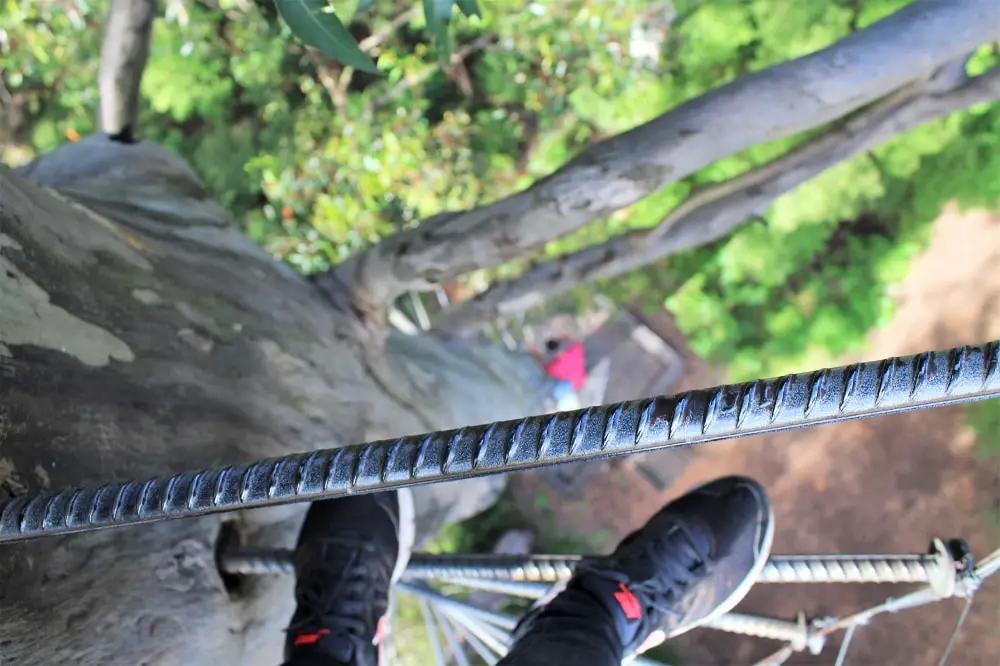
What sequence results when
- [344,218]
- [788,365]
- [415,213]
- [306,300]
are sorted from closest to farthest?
A: [306,300] < [344,218] < [415,213] < [788,365]

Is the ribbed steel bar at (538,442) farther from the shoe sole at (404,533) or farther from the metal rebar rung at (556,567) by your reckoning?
the shoe sole at (404,533)

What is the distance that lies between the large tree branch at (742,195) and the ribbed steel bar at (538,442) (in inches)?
31.4

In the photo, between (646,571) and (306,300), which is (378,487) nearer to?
(646,571)

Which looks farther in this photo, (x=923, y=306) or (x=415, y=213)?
(x=923, y=306)

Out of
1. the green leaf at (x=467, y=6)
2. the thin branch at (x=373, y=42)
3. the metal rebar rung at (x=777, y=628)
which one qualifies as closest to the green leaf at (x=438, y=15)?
the green leaf at (x=467, y=6)

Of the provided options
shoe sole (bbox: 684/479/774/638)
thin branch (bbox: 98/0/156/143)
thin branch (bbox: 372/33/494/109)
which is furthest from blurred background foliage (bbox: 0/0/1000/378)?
shoe sole (bbox: 684/479/774/638)

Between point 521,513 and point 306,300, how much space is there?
5.20ft

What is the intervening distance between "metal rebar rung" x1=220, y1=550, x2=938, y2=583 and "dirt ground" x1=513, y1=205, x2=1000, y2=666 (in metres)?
1.62

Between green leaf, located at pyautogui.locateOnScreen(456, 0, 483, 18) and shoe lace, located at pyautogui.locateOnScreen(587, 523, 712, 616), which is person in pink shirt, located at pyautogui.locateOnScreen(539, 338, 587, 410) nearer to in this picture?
shoe lace, located at pyautogui.locateOnScreen(587, 523, 712, 616)

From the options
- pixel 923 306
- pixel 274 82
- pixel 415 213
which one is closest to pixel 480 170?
pixel 415 213

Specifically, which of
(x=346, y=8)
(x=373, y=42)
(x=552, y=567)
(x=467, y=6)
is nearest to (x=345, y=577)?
(x=552, y=567)

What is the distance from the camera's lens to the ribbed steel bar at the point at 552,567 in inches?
Result: 30.3

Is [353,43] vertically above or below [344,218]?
above

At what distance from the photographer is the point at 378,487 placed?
468 millimetres
